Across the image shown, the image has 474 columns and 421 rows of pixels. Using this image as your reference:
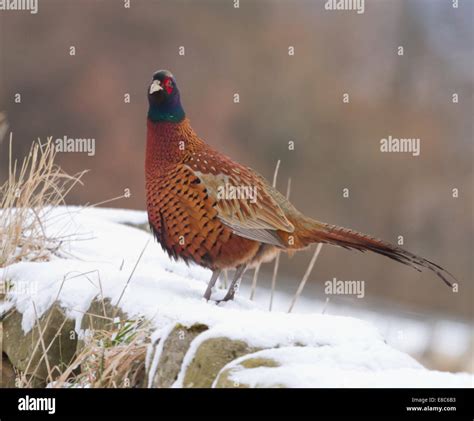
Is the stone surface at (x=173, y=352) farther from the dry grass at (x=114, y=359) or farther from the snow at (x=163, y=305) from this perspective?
the dry grass at (x=114, y=359)

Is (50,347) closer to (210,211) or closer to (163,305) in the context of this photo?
(163,305)

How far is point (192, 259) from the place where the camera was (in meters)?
3.70

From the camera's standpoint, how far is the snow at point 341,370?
7.59ft

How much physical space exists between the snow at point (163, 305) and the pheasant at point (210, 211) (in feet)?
0.75

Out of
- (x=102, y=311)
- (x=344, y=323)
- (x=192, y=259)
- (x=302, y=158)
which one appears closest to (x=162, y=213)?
(x=192, y=259)

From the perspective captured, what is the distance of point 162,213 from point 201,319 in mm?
1000

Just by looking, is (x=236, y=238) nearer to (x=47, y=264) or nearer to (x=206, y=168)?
(x=206, y=168)

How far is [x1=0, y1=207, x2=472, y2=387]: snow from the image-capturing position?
101 inches

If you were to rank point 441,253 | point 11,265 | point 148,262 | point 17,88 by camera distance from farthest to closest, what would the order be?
1. point 17,88
2. point 441,253
3. point 148,262
4. point 11,265

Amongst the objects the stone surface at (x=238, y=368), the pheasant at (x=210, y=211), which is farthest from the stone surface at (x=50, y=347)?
the stone surface at (x=238, y=368)

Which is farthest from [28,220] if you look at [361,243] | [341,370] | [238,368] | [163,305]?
[341,370]

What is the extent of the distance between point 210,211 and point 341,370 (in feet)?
4.71

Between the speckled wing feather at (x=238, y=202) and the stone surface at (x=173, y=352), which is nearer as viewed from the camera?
the stone surface at (x=173, y=352)

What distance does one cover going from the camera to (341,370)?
95.7 inches
